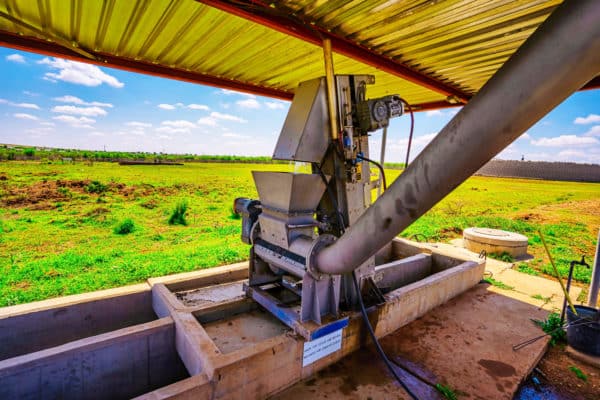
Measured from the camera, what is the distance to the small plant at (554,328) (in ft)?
12.3

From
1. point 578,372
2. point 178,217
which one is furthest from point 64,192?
A: point 578,372

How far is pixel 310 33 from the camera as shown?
296 cm

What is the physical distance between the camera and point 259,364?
2.49 meters

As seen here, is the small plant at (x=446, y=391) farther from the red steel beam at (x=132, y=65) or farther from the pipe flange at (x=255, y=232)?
the red steel beam at (x=132, y=65)

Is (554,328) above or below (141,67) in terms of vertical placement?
below

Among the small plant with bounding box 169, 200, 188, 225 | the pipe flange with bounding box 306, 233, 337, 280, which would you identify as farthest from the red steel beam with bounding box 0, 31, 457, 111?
the small plant with bounding box 169, 200, 188, 225

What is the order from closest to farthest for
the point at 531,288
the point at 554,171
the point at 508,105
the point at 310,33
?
the point at 508,105
the point at 310,33
the point at 531,288
the point at 554,171

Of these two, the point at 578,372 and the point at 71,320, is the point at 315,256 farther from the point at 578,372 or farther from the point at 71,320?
the point at 578,372

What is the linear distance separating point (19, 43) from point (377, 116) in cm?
395

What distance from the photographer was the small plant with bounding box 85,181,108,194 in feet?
64.6

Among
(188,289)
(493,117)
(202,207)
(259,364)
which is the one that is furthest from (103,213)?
(493,117)

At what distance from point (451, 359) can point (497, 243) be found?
4927 mm

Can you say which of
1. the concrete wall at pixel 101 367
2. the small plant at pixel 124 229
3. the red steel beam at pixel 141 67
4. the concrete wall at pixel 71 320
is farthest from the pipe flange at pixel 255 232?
the small plant at pixel 124 229

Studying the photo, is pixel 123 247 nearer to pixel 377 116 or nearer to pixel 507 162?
pixel 377 116
